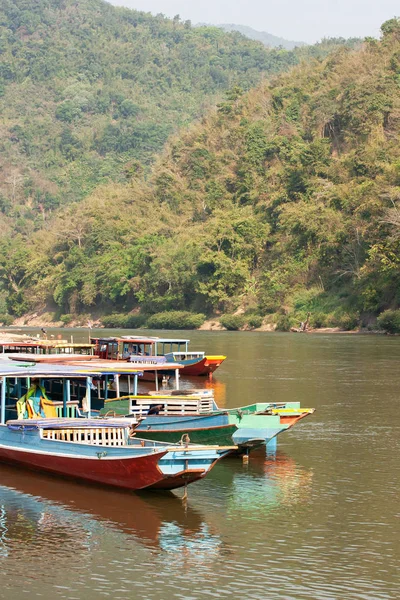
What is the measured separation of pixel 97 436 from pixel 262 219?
106364mm

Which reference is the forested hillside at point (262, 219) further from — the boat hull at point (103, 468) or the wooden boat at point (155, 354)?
the boat hull at point (103, 468)

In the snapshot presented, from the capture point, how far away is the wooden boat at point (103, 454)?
928 inches

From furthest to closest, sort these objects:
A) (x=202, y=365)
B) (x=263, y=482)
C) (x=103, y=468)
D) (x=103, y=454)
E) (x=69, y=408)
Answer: (x=202, y=365) < (x=69, y=408) < (x=263, y=482) < (x=103, y=468) < (x=103, y=454)

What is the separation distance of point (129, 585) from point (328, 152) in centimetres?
11251

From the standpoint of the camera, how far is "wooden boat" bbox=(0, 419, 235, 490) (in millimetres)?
23578

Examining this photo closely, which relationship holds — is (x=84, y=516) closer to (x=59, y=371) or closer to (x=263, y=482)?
(x=263, y=482)

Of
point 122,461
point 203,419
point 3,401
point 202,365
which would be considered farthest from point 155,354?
point 122,461

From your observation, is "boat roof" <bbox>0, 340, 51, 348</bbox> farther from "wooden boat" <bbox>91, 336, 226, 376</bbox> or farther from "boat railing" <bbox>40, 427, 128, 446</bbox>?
"boat railing" <bbox>40, 427, 128, 446</bbox>

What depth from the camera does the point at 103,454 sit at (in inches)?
955

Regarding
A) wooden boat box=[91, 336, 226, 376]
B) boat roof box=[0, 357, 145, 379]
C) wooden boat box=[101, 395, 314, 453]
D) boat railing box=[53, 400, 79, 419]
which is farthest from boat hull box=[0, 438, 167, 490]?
wooden boat box=[91, 336, 226, 376]

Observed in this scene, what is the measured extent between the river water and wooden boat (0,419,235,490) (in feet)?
1.65

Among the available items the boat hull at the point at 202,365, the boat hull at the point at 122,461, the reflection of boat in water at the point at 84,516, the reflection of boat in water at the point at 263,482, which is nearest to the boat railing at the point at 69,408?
the boat hull at the point at 122,461

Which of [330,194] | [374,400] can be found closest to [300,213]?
[330,194]

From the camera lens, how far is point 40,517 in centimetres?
2312
